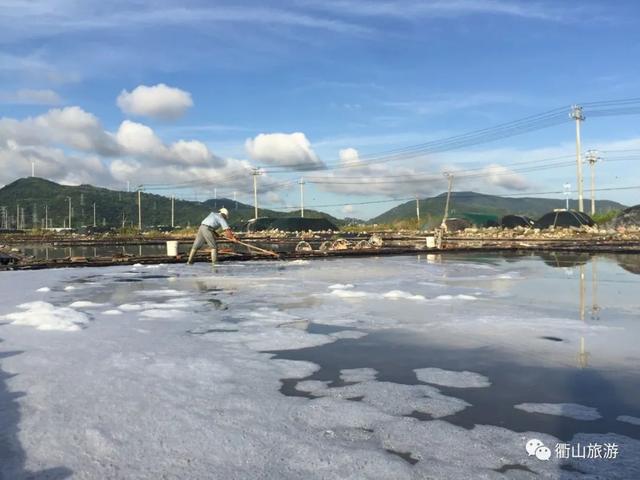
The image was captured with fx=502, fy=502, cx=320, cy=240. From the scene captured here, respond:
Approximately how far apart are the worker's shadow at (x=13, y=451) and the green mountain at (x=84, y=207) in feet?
364

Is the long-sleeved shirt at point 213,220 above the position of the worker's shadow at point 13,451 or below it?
above

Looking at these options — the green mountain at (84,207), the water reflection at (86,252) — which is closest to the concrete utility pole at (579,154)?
the water reflection at (86,252)

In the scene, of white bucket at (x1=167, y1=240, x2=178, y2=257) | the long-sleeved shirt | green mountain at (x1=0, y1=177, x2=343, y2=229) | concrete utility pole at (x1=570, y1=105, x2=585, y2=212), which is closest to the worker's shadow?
the long-sleeved shirt

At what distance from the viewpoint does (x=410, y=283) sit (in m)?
9.72

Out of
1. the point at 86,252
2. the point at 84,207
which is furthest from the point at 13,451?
the point at 84,207

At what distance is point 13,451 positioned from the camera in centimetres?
243

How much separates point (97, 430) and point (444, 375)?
2371mm

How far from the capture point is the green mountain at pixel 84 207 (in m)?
131

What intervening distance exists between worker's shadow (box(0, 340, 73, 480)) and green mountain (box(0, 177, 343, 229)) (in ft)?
364

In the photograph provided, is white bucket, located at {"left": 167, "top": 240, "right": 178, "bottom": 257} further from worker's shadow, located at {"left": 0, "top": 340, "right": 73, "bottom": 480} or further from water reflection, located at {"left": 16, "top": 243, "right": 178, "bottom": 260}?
worker's shadow, located at {"left": 0, "top": 340, "right": 73, "bottom": 480}

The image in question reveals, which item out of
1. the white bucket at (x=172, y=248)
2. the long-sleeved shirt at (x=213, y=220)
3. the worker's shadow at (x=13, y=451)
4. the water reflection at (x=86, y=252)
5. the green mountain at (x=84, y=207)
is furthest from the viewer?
the green mountain at (x=84, y=207)

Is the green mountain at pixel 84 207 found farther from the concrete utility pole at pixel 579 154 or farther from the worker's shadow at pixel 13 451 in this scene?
the worker's shadow at pixel 13 451

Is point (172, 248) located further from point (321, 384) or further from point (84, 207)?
point (84, 207)

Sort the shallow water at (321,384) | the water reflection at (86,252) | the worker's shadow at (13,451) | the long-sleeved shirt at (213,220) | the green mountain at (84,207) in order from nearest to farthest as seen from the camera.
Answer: the worker's shadow at (13,451)
the shallow water at (321,384)
the long-sleeved shirt at (213,220)
the water reflection at (86,252)
the green mountain at (84,207)
